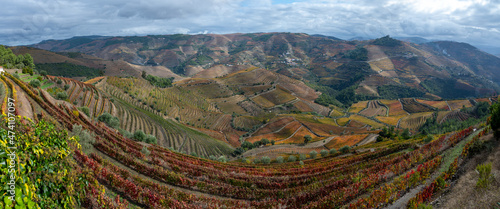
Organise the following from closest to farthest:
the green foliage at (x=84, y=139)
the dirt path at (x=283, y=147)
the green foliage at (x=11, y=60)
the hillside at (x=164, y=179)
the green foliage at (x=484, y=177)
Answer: the hillside at (x=164, y=179)
the green foliage at (x=484, y=177)
the green foliage at (x=84, y=139)
the green foliage at (x=11, y=60)
the dirt path at (x=283, y=147)

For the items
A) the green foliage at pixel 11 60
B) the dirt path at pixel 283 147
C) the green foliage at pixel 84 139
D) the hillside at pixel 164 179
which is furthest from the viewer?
the dirt path at pixel 283 147

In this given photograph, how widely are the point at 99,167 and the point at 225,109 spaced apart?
161 meters

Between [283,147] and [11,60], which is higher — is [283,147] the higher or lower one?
the lower one

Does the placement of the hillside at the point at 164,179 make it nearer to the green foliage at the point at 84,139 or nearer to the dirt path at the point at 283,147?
the green foliage at the point at 84,139

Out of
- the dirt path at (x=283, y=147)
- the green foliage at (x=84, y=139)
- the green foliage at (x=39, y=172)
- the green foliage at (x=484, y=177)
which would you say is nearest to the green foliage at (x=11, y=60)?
the green foliage at (x=84, y=139)

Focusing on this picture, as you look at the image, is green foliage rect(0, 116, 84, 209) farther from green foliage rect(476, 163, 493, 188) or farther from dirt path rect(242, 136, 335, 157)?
dirt path rect(242, 136, 335, 157)

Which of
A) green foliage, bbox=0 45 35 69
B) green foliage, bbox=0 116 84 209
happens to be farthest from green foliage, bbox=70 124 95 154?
green foliage, bbox=0 45 35 69

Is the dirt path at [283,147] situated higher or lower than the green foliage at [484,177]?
lower

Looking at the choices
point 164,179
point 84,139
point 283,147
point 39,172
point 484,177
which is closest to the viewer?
point 39,172

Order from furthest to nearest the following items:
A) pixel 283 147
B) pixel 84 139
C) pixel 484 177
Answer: pixel 283 147, pixel 84 139, pixel 484 177

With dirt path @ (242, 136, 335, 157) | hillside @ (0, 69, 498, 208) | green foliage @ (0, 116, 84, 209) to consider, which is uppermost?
green foliage @ (0, 116, 84, 209)

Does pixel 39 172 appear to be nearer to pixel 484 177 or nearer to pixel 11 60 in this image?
pixel 484 177

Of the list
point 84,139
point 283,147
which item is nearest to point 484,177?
point 84,139

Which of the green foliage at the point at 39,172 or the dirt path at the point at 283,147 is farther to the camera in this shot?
A: the dirt path at the point at 283,147
